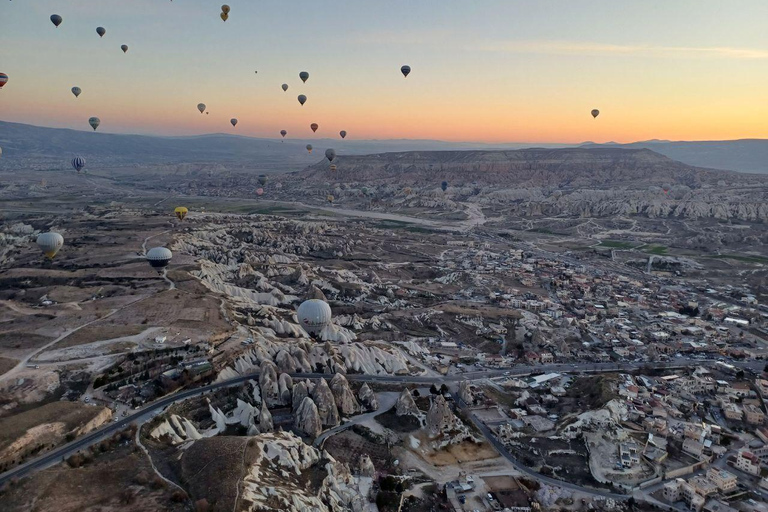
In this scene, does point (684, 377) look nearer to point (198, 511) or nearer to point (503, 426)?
point (503, 426)

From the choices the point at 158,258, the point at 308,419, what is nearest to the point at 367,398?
the point at 308,419

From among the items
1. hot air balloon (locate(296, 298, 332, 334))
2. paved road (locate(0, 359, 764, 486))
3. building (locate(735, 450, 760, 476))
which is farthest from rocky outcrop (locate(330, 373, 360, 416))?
building (locate(735, 450, 760, 476))

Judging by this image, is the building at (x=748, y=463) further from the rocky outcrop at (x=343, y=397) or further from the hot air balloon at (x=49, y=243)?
the hot air balloon at (x=49, y=243)

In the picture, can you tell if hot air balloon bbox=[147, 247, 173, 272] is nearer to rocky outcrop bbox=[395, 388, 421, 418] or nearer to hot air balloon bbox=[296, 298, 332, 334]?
hot air balloon bbox=[296, 298, 332, 334]

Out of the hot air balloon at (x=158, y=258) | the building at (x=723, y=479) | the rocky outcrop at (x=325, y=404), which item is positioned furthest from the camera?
the hot air balloon at (x=158, y=258)

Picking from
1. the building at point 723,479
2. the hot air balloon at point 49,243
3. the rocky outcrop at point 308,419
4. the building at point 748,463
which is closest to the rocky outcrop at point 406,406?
the rocky outcrop at point 308,419

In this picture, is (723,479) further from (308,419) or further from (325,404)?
(308,419)

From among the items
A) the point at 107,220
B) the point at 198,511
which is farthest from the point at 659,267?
the point at 107,220

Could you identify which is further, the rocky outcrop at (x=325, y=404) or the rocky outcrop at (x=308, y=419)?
the rocky outcrop at (x=325, y=404)
